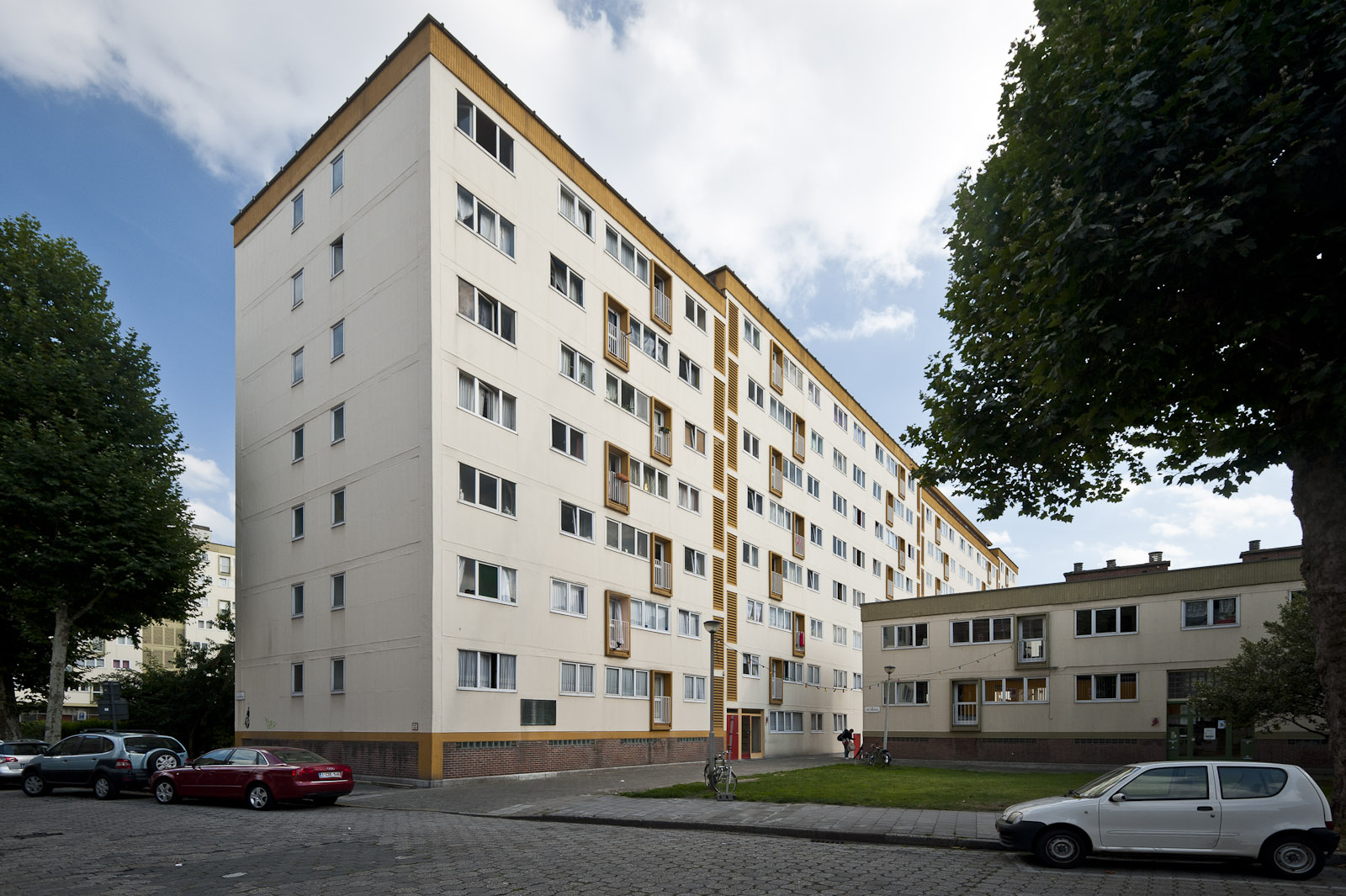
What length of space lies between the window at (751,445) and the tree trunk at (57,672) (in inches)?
1171

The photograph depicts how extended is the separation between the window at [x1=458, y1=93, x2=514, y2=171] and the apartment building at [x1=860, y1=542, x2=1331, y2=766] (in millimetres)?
27636

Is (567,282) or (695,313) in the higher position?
(695,313)

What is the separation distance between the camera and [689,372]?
147 feet

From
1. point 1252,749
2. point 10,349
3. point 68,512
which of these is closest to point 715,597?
point 1252,749

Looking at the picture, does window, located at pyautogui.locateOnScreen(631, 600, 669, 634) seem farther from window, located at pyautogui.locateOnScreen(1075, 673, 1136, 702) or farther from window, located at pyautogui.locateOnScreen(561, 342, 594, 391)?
window, located at pyautogui.locateOnScreen(1075, 673, 1136, 702)

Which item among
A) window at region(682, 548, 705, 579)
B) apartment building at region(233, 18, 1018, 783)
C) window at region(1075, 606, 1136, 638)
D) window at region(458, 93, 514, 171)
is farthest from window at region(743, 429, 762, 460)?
window at region(458, 93, 514, 171)

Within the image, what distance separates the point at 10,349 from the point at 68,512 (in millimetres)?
6426

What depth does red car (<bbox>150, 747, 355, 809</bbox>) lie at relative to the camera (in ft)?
67.3

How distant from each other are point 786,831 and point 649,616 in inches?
890

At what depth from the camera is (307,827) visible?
17.2 m

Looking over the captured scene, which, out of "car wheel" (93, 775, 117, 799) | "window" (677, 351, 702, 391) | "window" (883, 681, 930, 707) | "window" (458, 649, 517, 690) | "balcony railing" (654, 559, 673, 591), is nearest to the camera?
"car wheel" (93, 775, 117, 799)

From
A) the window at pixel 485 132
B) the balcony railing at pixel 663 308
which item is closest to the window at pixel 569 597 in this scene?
the balcony railing at pixel 663 308

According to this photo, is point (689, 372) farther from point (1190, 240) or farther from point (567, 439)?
point (1190, 240)

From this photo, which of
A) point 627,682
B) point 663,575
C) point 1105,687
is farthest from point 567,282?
point 1105,687
